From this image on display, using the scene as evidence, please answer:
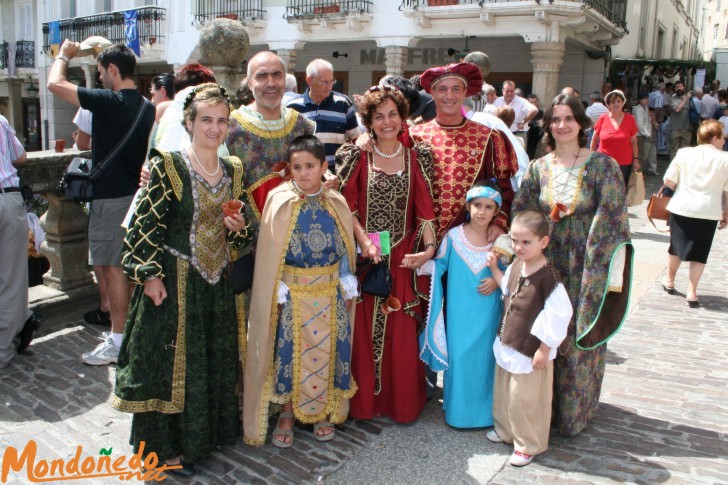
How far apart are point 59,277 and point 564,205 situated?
13.5 ft

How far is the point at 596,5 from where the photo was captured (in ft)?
49.2

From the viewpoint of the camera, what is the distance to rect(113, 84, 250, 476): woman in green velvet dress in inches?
116

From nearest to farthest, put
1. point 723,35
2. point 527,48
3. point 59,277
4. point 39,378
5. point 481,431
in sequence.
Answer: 1. point 481,431
2. point 39,378
3. point 59,277
4. point 527,48
5. point 723,35

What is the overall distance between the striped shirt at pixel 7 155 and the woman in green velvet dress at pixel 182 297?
1.82 metres

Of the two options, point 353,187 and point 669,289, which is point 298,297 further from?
point 669,289

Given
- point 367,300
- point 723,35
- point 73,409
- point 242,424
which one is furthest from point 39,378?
point 723,35

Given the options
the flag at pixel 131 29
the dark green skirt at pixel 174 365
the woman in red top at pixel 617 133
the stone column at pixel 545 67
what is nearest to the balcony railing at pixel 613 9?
the stone column at pixel 545 67

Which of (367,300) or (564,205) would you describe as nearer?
(564,205)

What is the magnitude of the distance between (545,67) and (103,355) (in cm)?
1266

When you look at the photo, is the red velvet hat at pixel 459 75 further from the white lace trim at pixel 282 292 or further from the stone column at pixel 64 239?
the stone column at pixel 64 239

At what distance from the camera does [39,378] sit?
4.11 m

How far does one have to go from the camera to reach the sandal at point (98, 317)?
5098 mm

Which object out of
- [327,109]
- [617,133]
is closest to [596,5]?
[617,133]

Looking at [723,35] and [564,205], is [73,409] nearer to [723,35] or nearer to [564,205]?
[564,205]
